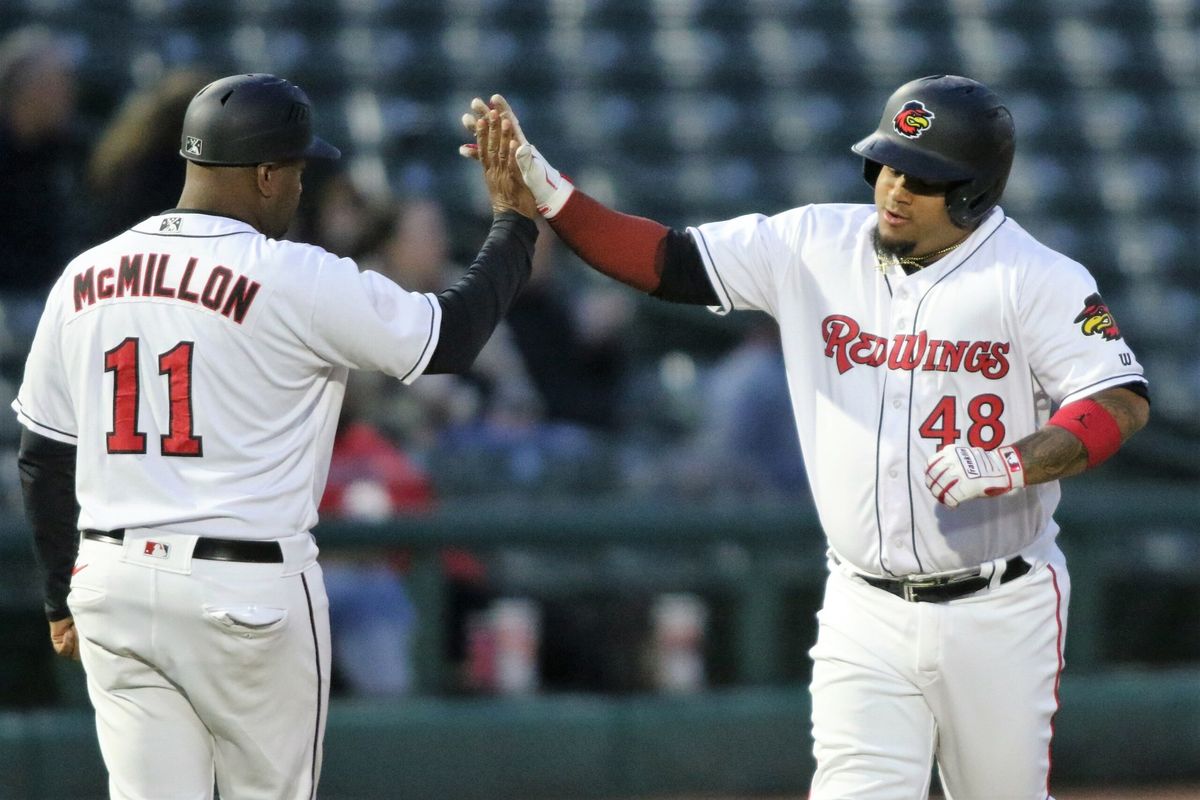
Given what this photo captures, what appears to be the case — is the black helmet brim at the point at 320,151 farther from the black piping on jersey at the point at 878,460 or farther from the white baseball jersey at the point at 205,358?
the black piping on jersey at the point at 878,460

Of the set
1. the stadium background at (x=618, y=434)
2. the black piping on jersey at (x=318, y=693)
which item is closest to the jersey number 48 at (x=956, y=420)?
the black piping on jersey at (x=318, y=693)

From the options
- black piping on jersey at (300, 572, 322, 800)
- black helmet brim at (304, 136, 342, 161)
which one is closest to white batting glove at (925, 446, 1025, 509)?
black piping on jersey at (300, 572, 322, 800)

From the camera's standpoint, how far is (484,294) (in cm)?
335

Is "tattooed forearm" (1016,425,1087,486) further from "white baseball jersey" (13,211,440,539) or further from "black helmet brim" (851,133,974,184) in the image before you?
"white baseball jersey" (13,211,440,539)

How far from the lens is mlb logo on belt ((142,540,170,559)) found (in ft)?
10.2

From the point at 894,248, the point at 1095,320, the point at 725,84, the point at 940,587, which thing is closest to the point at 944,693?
the point at 940,587

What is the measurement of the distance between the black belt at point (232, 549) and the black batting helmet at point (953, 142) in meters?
1.35

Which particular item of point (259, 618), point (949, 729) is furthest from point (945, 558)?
point (259, 618)

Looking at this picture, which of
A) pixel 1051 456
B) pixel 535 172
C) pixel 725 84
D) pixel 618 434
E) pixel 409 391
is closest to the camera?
pixel 1051 456

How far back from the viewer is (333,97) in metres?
8.02

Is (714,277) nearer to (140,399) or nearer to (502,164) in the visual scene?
(502,164)

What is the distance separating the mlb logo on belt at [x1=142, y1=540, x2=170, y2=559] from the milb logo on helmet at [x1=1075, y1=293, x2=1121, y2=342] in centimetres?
172

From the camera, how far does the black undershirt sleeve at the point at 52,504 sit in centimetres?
332

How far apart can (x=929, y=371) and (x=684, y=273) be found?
538 millimetres
